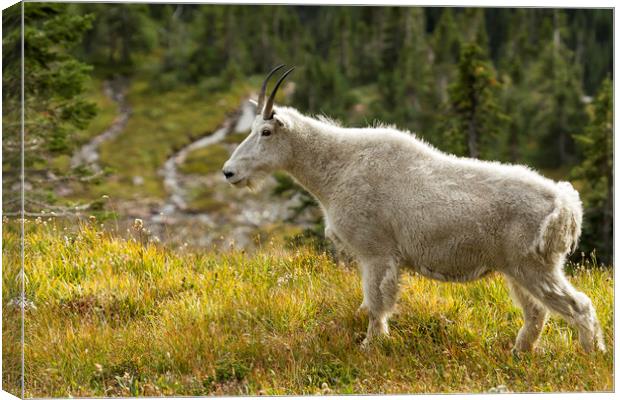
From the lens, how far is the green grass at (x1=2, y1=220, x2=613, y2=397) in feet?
27.2

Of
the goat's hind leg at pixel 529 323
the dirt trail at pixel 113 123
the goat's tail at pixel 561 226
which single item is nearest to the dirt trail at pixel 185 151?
the dirt trail at pixel 113 123

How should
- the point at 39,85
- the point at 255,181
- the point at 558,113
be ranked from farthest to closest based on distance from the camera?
1. the point at 558,113
2. the point at 39,85
3. the point at 255,181

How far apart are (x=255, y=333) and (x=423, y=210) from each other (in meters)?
2.11

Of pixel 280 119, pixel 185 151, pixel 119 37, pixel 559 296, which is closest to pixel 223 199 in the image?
pixel 185 151

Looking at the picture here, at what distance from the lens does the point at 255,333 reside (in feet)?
28.9

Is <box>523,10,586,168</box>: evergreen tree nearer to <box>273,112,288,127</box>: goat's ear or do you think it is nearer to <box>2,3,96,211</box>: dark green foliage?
<box>2,3,96,211</box>: dark green foliage

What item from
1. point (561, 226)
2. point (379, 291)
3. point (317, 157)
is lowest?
point (379, 291)

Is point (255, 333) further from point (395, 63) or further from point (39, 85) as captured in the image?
point (395, 63)

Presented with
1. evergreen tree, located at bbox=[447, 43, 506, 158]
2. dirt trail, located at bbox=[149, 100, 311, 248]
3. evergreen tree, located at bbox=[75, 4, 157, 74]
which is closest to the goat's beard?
evergreen tree, located at bbox=[447, 43, 506, 158]

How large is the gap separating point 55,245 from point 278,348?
336 centimetres

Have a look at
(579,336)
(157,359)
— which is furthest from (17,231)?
(579,336)

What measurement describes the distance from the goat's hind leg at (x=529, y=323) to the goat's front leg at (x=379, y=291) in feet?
3.94

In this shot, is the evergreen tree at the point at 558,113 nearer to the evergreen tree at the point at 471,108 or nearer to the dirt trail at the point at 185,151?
the evergreen tree at the point at 471,108

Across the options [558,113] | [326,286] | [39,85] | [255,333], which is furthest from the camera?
[558,113]
